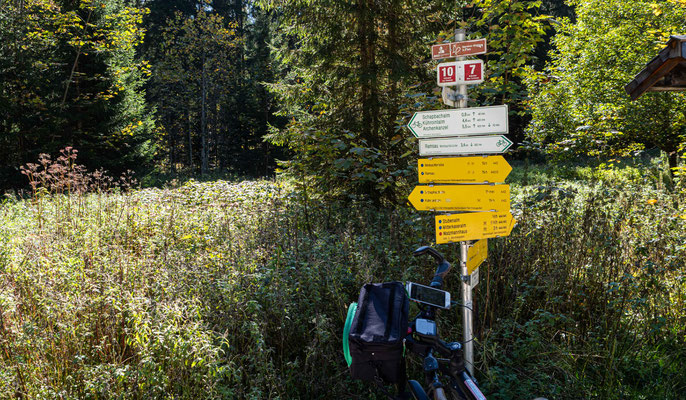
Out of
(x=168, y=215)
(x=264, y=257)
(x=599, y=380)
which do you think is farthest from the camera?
(x=168, y=215)

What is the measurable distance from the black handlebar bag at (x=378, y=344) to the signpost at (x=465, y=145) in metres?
1.36

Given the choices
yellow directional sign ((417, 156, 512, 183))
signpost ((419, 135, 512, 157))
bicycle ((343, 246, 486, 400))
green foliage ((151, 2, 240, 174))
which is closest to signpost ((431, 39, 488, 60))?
signpost ((419, 135, 512, 157))

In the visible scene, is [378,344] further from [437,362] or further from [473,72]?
[473,72]

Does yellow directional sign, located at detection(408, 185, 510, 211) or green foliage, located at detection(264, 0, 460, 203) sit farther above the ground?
green foliage, located at detection(264, 0, 460, 203)

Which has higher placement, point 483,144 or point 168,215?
point 483,144

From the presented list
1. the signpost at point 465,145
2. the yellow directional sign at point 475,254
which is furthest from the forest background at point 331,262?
the signpost at point 465,145

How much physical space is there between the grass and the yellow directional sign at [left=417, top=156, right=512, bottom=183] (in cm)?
102

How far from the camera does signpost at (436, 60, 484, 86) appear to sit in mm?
3172

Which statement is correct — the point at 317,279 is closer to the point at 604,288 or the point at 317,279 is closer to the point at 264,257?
the point at 264,257

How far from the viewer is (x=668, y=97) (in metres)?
14.1

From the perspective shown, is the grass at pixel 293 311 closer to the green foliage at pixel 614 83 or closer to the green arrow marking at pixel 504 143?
the green arrow marking at pixel 504 143

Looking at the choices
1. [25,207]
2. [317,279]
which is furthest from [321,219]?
[25,207]

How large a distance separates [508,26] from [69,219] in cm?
651

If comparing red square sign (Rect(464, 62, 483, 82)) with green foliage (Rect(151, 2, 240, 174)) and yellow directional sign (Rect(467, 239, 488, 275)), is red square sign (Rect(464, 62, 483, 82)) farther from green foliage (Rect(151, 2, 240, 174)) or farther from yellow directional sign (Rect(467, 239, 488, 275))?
green foliage (Rect(151, 2, 240, 174))
